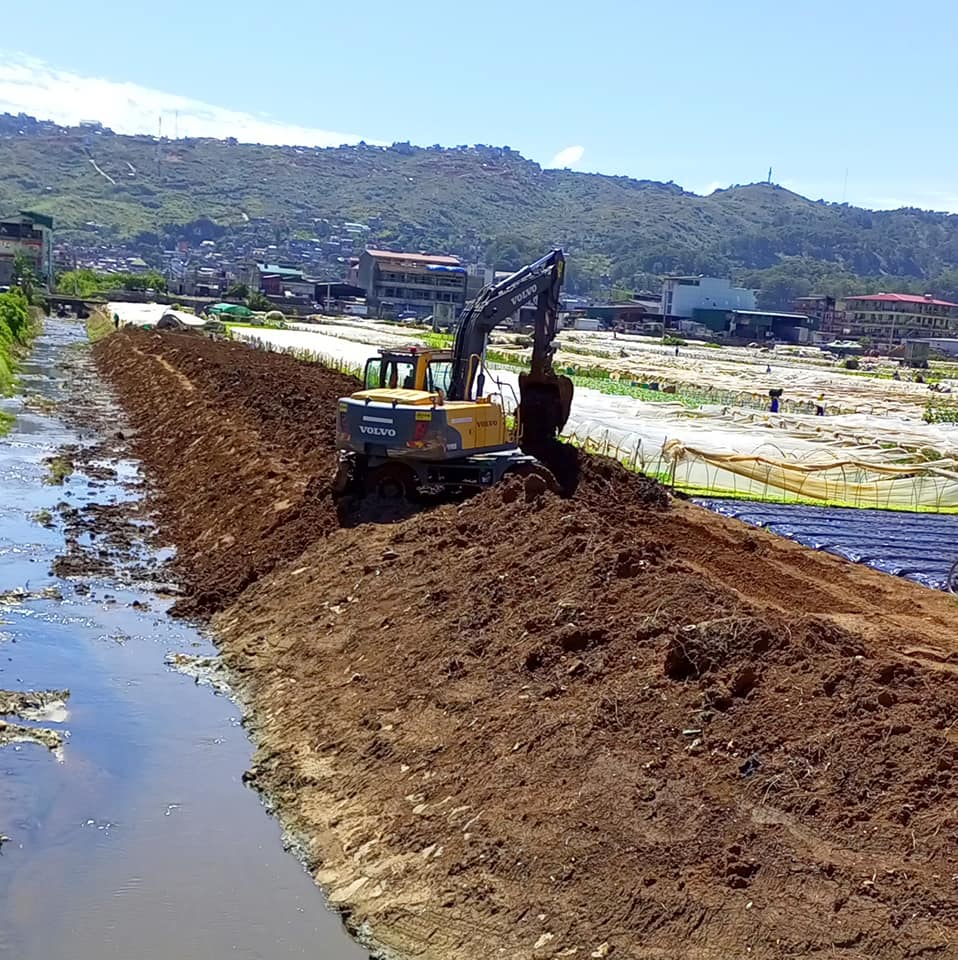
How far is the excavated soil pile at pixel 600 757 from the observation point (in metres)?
8.48

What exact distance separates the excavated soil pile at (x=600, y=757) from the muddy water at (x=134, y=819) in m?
0.47

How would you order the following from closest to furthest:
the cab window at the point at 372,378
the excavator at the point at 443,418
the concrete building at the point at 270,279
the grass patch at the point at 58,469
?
the excavator at the point at 443,418 < the cab window at the point at 372,378 < the grass patch at the point at 58,469 < the concrete building at the point at 270,279

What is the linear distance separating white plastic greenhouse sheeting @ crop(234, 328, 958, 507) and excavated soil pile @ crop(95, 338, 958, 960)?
8.70 m

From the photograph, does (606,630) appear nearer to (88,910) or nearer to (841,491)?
(88,910)

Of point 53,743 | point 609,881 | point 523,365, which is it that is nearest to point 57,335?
point 523,365

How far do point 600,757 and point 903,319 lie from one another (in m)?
186

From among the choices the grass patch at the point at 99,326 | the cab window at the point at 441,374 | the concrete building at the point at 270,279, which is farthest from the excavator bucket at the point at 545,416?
the concrete building at the point at 270,279

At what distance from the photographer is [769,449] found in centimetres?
3419

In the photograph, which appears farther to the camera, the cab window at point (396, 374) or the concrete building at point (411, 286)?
the concrete building at point (411, 286)

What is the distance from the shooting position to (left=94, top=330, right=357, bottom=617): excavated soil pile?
20.5m

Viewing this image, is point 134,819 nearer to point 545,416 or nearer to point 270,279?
point 545,416

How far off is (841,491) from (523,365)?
42.3 metres

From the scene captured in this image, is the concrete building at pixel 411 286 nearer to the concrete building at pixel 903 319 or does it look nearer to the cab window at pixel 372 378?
the concrete building at pixel 903 319

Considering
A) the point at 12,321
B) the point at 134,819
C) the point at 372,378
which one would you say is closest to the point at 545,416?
the point at 372,378
